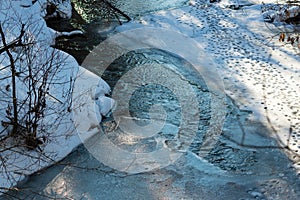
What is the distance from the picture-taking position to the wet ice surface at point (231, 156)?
174 inches

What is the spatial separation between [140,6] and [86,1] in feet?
3.89

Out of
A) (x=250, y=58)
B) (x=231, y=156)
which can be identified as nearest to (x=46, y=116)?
(x=231, y=156)

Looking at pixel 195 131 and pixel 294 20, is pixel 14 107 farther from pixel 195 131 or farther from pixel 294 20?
pixel 294 20

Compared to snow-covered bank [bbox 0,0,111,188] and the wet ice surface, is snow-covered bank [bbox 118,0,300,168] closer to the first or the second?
the wet ice surface

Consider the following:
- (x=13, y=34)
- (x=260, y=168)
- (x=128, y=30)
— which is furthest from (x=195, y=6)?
(x=260, y=168)

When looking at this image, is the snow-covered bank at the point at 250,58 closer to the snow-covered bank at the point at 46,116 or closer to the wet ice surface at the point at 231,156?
the wet ice surface at the point at 231,156

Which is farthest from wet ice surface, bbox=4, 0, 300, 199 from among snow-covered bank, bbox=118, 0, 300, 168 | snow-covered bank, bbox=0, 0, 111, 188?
snow-covered bank, bbox=0, 0, 111, 188

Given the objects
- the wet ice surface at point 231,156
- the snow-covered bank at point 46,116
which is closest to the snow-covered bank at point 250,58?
the wet ice surface at point 231,156

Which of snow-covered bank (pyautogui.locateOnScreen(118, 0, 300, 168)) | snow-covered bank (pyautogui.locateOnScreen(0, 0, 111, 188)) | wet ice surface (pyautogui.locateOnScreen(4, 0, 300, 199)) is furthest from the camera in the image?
snow-covered bank (pyautogui.locateOnScreen(118, 0, 300, 168))

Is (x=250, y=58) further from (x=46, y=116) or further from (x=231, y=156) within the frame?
(x=46, y=116)

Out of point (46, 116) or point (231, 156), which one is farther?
point (46, 116)

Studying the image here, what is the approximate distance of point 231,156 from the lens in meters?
4.93

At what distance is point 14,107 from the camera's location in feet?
15.3

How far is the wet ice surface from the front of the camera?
4.42 m
